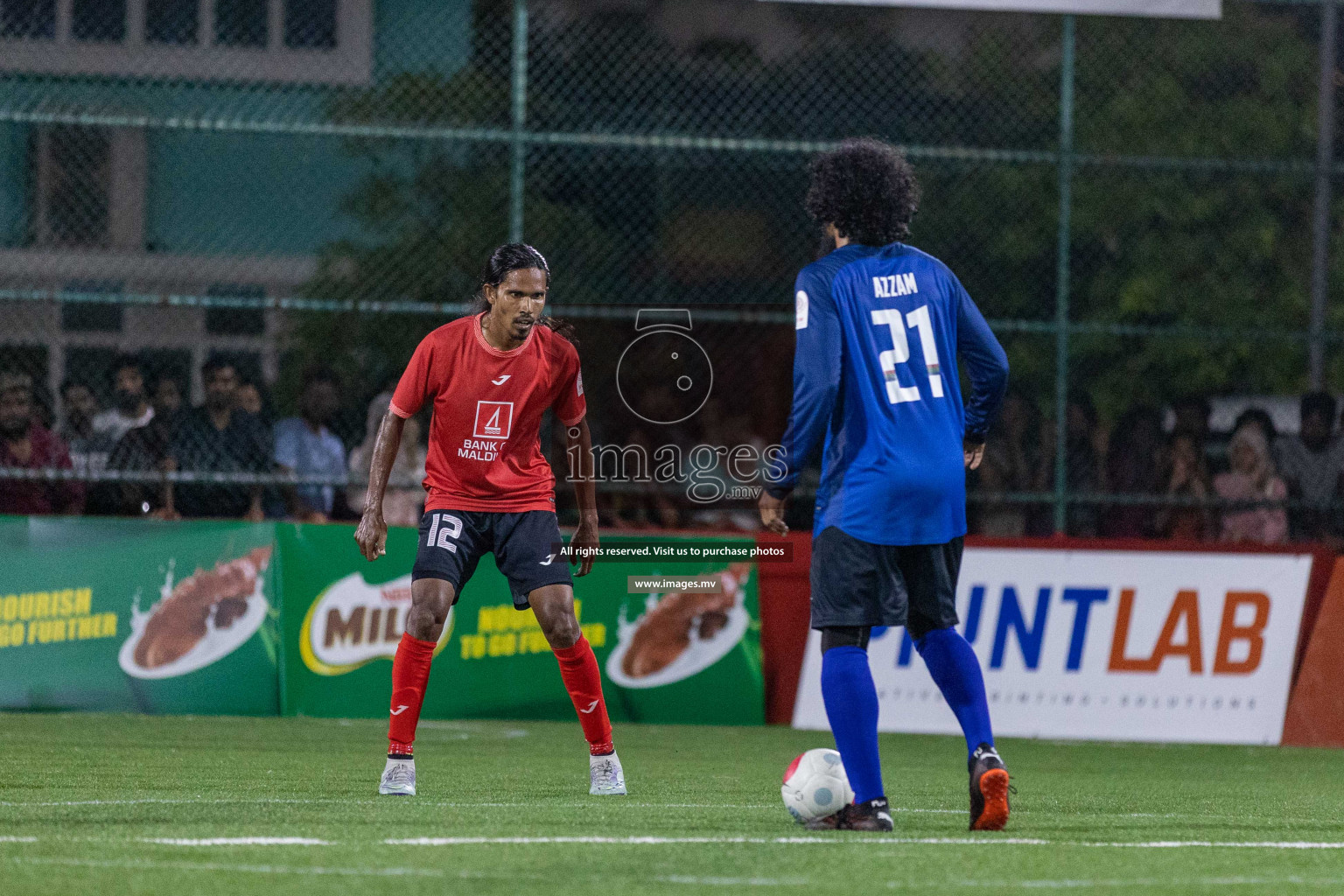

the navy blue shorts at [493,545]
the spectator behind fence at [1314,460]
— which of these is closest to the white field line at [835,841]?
the navy blue shorts at [493,545]

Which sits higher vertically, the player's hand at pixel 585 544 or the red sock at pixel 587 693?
the player's hand at pixel 585 544

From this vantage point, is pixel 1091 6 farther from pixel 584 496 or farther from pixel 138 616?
pixel 138 616

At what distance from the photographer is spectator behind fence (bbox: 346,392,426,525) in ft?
39.8

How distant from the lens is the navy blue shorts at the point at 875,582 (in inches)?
221

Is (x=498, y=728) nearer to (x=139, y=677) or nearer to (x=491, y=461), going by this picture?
(x=139, y=677)

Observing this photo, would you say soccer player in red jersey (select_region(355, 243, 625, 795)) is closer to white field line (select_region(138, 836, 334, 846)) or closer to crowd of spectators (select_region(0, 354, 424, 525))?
white field line (select_region(138, 836, 334, 846))

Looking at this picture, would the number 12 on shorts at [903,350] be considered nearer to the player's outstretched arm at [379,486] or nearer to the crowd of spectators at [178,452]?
the player's outstretched arm at [379,486]

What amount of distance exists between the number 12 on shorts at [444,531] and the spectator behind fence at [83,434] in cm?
566

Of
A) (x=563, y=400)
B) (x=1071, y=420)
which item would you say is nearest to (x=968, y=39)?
(x=1071, y=420)

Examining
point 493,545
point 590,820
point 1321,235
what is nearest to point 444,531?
point 493,545

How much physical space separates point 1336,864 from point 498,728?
6.53 metres

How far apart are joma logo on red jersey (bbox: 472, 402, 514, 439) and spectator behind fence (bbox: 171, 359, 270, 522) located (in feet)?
17.5

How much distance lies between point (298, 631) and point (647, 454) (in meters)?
2.68

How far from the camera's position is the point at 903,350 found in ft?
18.7
